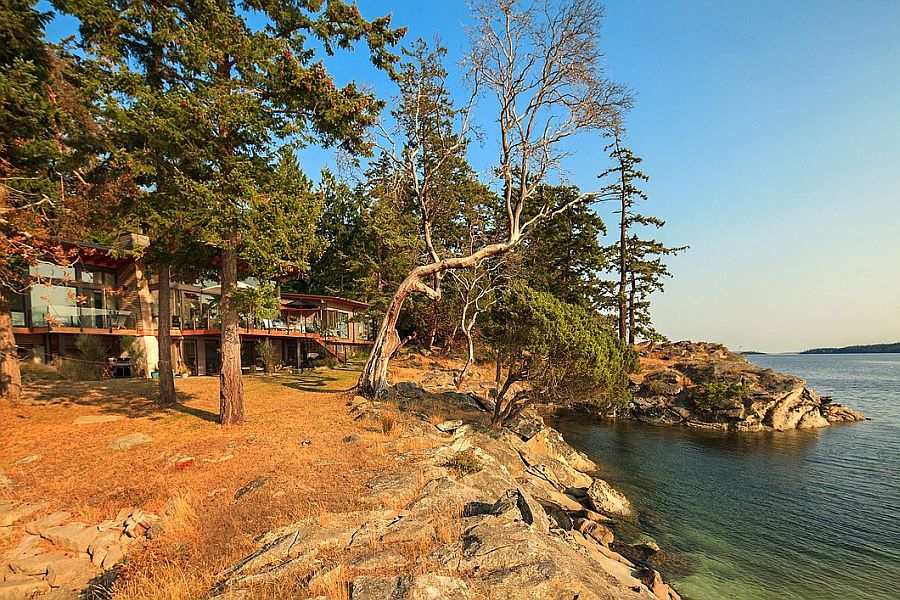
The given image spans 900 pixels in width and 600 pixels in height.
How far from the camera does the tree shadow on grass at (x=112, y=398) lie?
46.1 ft

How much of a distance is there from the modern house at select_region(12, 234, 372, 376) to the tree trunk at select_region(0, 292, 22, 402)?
10.4ft

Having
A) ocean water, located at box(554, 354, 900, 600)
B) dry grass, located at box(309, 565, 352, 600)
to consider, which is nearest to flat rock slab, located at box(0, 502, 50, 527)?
dry grass, located at box(309, 565, 352, 600)

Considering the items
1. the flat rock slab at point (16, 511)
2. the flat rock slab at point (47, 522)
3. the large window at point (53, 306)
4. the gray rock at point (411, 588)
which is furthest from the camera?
the large window at point (53, 306)

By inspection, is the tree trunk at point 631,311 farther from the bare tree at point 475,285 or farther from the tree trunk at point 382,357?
the tree trunk at point 382,357

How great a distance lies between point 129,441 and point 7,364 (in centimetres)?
804

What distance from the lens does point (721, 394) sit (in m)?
28.7

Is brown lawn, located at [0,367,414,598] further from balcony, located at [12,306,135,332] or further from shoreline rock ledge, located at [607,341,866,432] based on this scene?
shoreline rock ledge, located at [607,341,866,432]

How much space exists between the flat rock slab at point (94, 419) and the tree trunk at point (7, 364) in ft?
12.4

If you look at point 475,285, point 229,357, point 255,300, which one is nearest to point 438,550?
point 255,300

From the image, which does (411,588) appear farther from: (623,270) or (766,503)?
(623,270)

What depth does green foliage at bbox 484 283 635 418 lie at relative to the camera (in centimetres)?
1616

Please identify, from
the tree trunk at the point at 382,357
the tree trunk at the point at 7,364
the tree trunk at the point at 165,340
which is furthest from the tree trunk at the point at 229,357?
the tree trunk at the point at 7,364

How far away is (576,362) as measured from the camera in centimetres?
1627

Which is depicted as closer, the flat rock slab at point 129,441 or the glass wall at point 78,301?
the flat rock slab at point 129,441
